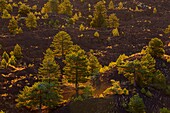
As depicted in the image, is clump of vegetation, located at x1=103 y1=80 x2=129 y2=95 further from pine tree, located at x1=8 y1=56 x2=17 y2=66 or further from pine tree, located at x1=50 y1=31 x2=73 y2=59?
pine tree, located at x1=8 y1=56 x2=17 y2=66

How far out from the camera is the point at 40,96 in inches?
1614

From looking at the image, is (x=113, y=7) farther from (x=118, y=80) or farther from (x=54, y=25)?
(x=118, y=80)

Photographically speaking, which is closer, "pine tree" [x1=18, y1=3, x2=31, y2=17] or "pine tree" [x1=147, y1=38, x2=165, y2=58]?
"pine tree" [x1=147, y1=38, x2=165, y2=58]

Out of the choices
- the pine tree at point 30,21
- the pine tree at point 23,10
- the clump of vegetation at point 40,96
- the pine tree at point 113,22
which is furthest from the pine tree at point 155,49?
the pine tree at point 23,10

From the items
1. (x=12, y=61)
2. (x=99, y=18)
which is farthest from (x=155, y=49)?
(x=99, y=18)

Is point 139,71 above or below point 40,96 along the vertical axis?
above

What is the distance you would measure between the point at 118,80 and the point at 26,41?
3206cm

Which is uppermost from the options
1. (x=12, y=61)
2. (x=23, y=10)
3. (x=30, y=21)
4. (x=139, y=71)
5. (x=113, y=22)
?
(x=23, y=10)

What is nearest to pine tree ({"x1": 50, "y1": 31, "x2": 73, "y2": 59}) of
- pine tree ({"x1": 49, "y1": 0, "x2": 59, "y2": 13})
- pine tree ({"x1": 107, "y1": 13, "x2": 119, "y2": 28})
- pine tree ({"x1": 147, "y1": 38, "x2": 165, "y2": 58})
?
pine tree ({"x1": 147, "y1": 38, "x2": 165, "y2": 58})

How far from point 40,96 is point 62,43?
72.0 ft

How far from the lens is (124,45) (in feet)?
254

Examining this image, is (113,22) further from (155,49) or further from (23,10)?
(155,49)

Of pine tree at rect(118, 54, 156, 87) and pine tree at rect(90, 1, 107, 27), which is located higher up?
pine tree at rect(90, 1, 107, 27)

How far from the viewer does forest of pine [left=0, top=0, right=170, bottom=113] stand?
142 feet
